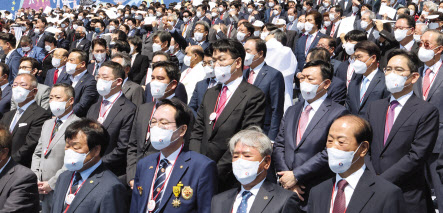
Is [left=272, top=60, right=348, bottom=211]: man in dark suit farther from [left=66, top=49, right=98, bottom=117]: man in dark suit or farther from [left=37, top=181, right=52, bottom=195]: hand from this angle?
[left=66, top=49, right=98, bottom=117]: man in dark suit

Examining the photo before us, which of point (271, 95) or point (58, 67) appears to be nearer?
point (271, 95)

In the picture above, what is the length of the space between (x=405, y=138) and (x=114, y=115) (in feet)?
9.94

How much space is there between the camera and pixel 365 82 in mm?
6129

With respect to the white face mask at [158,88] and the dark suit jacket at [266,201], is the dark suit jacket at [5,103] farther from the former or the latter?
the dark suit jacket at [266,201]

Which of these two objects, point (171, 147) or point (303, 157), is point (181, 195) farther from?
point (303, 157)

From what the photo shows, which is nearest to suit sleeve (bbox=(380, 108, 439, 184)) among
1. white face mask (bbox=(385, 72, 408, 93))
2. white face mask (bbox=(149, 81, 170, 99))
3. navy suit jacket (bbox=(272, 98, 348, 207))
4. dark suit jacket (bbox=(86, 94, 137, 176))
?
white face mask (bbox=(385, 72, 408, 93))

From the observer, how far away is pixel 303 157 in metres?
4.41

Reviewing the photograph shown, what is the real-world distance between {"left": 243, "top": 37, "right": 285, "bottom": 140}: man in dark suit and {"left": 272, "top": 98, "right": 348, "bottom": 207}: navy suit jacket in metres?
0.75

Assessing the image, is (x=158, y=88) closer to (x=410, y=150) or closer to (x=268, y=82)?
(x=268, y=82)

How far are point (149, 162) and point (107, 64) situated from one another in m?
2.50

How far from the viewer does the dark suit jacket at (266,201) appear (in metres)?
3.32

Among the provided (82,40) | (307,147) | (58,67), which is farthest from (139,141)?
(82,40)

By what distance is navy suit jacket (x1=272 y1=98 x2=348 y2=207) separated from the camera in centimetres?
425

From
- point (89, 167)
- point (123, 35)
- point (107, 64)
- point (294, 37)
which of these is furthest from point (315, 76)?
point (294, 37)
